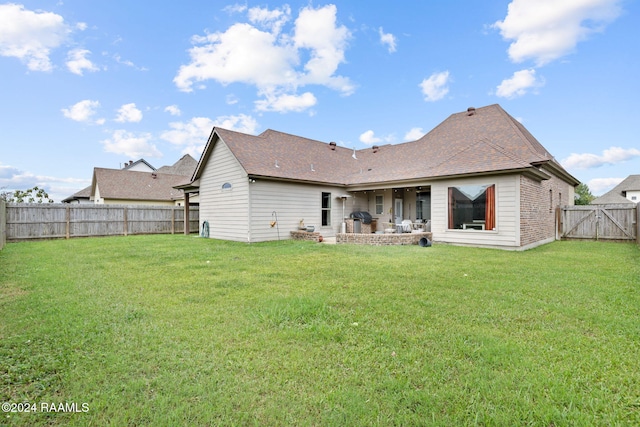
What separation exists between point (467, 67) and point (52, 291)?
17.3 metres

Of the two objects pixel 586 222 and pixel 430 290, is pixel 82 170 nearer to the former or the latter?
pixel 430 290

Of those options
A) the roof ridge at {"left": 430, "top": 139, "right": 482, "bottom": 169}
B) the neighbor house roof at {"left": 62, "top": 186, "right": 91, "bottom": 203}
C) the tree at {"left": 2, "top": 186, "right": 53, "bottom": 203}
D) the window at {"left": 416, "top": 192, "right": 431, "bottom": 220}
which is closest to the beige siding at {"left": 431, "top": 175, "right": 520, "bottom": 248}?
the roof ridge at {"left": 430, "top": 139, "right": 482, "bottom": 169}

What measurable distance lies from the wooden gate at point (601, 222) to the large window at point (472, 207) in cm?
684

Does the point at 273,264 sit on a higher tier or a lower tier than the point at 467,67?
lower

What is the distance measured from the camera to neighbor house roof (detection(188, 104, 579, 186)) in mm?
11961

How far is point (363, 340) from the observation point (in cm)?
329

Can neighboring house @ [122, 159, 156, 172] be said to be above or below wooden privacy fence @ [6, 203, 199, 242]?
above

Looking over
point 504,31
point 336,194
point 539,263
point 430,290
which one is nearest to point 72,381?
point 430,290

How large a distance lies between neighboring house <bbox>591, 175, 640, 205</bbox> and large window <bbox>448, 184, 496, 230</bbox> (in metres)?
43.9

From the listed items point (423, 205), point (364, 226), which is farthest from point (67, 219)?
point (423, 205)

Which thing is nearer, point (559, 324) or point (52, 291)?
point (559, 324)

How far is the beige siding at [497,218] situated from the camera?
35.6ft

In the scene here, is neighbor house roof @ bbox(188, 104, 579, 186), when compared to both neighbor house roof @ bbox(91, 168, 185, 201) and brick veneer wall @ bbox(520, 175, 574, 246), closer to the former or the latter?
brick veneer wall @ bbox(520, 175, 574, 246)

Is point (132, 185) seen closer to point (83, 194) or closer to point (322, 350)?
point (83, 194)
